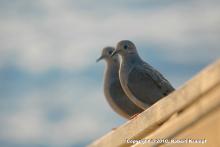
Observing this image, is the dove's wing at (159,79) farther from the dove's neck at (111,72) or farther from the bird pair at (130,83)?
the dove's neck at (111,72)

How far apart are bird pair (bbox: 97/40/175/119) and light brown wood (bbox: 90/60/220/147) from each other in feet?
15.6

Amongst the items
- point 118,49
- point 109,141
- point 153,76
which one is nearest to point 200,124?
point 109,141

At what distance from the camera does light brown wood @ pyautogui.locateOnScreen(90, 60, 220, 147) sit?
6.73 metres

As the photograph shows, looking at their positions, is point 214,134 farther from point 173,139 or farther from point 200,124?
point 173,139

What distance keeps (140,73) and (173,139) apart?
6376mm

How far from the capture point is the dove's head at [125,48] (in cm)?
1452

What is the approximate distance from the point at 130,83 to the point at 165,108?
586 centimetres

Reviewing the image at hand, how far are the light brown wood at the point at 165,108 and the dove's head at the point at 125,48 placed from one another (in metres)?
6.18

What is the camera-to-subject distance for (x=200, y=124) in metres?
6.69

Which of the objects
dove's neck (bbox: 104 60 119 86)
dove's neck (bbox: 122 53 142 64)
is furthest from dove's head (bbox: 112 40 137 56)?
dove's neck (bbox: 104 60 119 86)

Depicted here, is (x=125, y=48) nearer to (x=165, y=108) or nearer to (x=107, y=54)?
(x=107, y=54)

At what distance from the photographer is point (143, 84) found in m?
13.3

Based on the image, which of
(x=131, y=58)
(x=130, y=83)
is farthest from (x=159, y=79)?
(x=131, y=58)

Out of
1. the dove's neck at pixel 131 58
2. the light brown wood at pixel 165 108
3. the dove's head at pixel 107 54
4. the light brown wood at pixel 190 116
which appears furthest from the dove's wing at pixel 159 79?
the light brown wood at pixel 190 116
